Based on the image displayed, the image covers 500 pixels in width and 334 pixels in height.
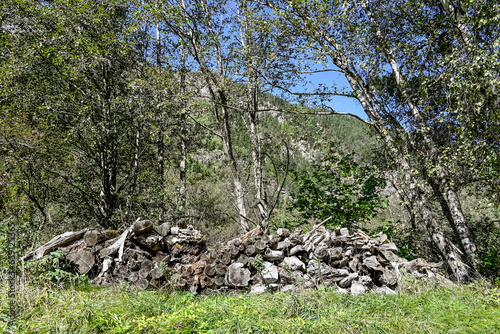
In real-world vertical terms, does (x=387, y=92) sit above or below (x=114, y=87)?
below

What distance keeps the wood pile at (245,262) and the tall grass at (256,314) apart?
2.82ft

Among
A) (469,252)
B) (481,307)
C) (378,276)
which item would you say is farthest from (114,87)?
(469,252)

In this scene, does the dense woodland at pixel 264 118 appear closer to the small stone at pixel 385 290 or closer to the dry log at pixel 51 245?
the dry log at pixel 51 245

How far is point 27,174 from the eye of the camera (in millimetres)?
7461

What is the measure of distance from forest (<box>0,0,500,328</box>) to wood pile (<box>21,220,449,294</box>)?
100 cm

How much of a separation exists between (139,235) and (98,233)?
76cm

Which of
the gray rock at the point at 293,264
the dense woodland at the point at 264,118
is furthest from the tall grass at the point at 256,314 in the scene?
the dense woodland at the point at 264,118

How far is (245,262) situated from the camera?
15.1 ft

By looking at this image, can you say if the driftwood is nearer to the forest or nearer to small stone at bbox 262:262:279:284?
the forest

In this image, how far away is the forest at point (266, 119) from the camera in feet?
17.5

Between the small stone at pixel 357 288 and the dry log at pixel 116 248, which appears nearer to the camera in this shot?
the small stone at pixel 357 288

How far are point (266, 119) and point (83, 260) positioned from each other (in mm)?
6460

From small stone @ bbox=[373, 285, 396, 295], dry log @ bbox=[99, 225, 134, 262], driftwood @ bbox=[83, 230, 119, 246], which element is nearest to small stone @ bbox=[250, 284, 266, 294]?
small stone @ bbox=[373, 285, 396, 295]

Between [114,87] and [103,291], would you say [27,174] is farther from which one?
[103,291]
